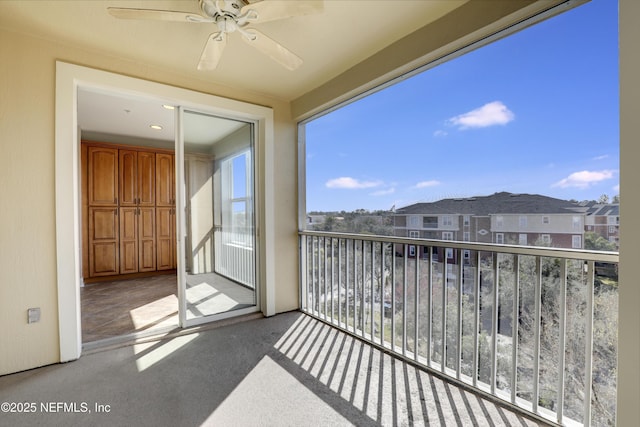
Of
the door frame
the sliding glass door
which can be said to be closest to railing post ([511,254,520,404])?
the sliding glass door

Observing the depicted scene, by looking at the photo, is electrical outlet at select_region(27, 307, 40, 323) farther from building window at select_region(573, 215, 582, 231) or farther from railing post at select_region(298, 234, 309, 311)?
building window at select_region(573, 215, 582, 231)

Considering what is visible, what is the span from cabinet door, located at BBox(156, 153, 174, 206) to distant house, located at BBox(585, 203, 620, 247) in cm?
552

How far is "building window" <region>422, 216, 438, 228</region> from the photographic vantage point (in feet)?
7.00

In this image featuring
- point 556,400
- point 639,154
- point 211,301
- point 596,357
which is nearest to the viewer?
point 639,154

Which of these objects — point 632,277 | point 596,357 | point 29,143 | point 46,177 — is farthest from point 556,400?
point 29,143

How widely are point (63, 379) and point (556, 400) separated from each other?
3.02m

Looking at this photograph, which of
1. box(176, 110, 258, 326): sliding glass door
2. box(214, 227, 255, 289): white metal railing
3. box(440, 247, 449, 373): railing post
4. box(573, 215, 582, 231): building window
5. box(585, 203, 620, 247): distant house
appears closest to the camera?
box(585, 203, 620, 247): distant house

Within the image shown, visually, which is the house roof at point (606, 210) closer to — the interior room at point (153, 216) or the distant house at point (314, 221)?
the distant house at point (314, 221)

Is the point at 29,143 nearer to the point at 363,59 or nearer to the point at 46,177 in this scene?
the point at 46,177

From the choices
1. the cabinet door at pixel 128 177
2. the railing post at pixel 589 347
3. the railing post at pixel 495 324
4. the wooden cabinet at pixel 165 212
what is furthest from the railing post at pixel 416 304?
the cabinet door at pixel 128 177

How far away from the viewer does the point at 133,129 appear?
447 centimetres

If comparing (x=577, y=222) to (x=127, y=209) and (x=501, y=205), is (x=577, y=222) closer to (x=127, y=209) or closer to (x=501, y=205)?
(x=501, y=205)

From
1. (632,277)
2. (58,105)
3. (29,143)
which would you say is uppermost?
(58,105)

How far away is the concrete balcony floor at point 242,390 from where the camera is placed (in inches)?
63.7
